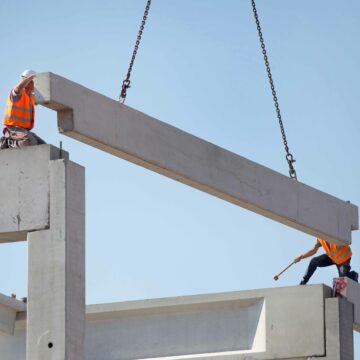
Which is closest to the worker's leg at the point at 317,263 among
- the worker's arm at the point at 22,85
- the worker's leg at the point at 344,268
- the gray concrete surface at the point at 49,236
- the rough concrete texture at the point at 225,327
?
the worker's leg at the point at 344,268

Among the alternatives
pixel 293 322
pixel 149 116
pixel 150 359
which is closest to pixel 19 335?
pixel 150 359

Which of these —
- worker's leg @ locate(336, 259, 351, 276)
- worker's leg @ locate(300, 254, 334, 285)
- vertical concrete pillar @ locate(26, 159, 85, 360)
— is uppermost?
worker's leg @ locate(300, 254, 334, 285)

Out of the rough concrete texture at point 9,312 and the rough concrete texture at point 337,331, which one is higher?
the rough concrete texture at point 9,312

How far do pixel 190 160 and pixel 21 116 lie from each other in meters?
2.60

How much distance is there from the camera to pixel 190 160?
88.1 feet

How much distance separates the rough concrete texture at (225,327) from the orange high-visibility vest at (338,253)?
1484mm

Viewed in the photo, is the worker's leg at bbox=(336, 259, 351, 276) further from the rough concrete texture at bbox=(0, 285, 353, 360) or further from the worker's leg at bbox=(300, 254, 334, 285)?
the rough concrete texture at bbox=(0, 285, 353, 360)

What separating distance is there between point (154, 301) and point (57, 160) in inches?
274

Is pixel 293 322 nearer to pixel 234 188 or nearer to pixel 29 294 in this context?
pixel 234 188

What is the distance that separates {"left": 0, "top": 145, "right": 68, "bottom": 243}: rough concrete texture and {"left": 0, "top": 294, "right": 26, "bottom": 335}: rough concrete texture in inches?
251

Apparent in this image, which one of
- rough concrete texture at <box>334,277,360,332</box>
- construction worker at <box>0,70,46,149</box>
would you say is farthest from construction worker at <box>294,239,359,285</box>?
construction worker at <box>0,70,46,149</box>

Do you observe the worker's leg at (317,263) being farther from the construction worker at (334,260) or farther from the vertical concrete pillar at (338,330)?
the vertical concrete pillar at (338,330)

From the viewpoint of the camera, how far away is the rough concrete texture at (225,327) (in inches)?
1172

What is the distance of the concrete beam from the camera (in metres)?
24.6
